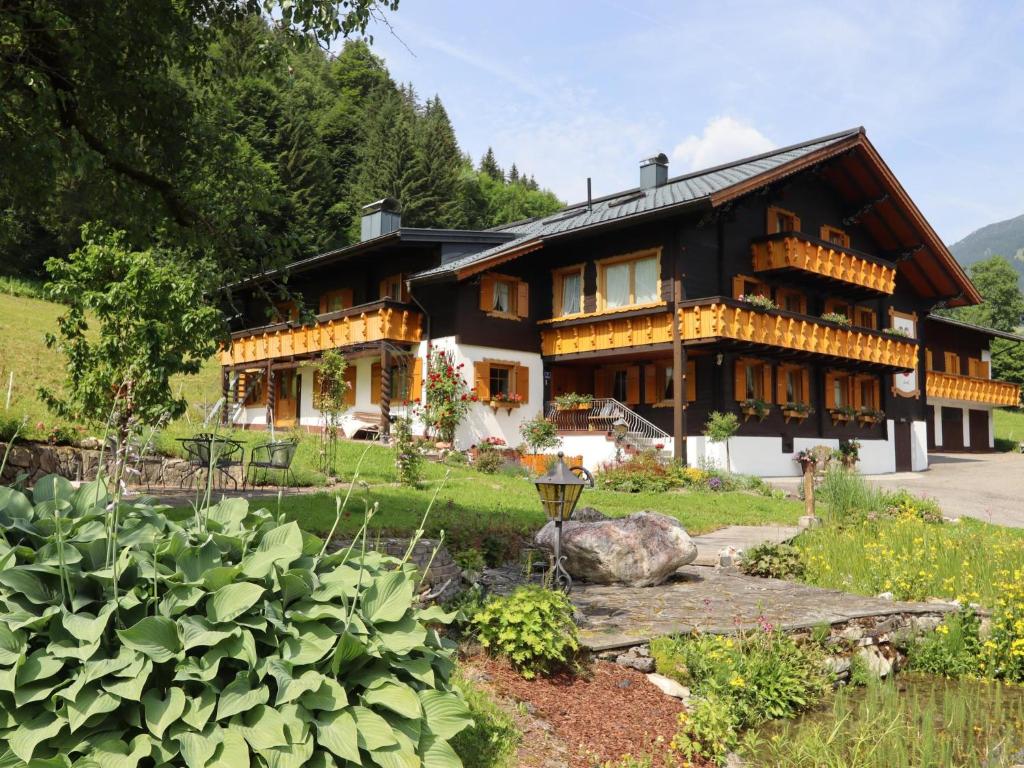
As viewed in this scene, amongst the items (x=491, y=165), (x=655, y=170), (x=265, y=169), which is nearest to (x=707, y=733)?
(x=265, y=169)

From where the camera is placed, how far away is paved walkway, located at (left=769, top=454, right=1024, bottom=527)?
15.5 metres

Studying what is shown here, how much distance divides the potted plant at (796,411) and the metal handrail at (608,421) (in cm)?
392

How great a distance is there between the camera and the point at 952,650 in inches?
272

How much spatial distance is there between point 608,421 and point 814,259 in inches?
301

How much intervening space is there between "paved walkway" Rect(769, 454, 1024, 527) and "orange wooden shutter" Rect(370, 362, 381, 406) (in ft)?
37.2

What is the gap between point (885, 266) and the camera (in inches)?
1018

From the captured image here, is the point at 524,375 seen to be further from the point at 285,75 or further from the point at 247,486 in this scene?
the point at 285,75

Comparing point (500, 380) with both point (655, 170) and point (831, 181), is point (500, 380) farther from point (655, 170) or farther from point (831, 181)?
point (831, 181)

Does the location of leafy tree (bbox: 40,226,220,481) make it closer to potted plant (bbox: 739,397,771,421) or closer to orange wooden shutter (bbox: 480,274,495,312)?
orange wooden shutter (bbox: 480,274,495,312)

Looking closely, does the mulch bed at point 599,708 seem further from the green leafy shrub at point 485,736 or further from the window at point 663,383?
the window at point 663,383

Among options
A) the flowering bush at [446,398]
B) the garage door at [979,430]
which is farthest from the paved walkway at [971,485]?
the flowering bush at [446,398]

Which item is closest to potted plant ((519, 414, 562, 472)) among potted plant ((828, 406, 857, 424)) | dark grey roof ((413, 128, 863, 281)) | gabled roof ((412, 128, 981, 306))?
gabled roof ((412, 128, 981, 306))

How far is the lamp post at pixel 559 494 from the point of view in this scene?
6.65m

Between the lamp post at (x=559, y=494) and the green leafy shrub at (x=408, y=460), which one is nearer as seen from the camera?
the lamp post at (x=559, y=494)
